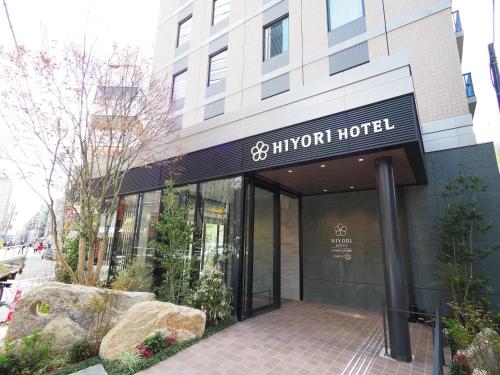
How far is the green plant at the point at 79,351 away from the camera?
432 centimetres

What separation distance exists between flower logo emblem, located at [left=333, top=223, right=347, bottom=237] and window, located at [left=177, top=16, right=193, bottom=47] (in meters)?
12.5

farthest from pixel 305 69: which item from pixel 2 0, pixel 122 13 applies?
pixel 2 0

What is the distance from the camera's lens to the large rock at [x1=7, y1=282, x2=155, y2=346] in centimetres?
484

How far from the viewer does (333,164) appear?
19.4 ft

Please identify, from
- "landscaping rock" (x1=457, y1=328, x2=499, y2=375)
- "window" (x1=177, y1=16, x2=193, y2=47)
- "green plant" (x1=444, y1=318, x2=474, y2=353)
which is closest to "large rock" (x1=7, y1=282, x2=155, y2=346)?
"landscaping rock" (x1=457, y1=328, x2=499, y2=375)

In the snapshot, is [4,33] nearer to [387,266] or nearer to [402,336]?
[387,266]

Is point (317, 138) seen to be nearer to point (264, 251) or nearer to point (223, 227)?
point (223, 227)

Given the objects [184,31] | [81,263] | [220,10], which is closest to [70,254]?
[81,263]

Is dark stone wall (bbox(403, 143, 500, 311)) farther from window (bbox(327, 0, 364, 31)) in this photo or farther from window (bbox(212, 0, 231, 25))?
window (bbox(212, 0, 231, 25))

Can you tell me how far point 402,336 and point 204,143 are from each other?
252 inches

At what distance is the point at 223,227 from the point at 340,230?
3.98 metres

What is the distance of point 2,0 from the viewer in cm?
421

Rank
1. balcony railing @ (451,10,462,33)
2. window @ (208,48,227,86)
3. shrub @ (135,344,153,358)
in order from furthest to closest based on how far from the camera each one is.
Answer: window @ (208,48,227,86), balcony railing @ (451,10,462,33), shrub @ (135,344,153,358)

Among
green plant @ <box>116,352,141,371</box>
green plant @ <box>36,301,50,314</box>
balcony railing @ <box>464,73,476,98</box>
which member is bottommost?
green plant @ <box>116,352,141,371</box>
